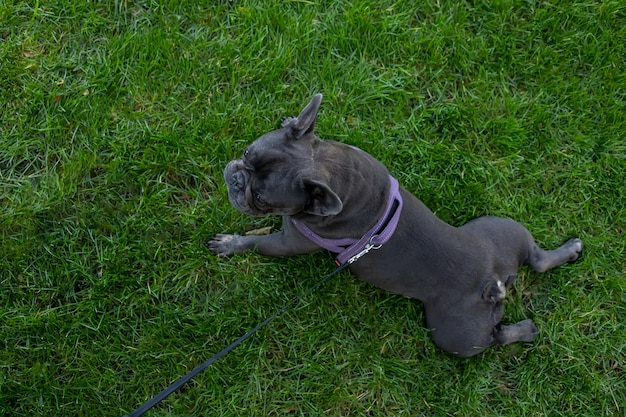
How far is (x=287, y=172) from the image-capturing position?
151 inches

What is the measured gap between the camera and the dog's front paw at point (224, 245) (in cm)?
487

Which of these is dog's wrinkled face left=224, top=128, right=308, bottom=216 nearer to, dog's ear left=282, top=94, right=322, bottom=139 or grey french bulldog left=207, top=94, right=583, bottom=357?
grey french bulldog left=207, top=94, right=583, bottom=357

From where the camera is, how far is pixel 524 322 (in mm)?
4910

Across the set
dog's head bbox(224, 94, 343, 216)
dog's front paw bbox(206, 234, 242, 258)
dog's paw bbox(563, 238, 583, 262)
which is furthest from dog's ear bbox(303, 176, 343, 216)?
dog's paw bbox(563, 238, 583, 262)

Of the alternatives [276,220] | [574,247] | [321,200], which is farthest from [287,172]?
[574,247]

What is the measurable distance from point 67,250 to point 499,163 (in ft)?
12.8

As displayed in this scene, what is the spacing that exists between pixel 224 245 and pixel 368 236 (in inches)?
54.2

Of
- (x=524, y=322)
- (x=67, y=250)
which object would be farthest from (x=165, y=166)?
(x=524, y=322)

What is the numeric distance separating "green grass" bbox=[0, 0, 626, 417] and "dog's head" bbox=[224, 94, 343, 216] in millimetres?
1079

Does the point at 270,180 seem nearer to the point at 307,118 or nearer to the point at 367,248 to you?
the point at 307,118

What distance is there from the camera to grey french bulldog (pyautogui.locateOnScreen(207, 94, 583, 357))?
12.6 ft

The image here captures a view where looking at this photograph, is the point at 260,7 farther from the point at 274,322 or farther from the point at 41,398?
the point at 41,398

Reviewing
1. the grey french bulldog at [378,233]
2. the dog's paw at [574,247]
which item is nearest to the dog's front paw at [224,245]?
the grey french bulldog at [378,233]

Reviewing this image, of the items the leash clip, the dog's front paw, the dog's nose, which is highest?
the dog's nose
